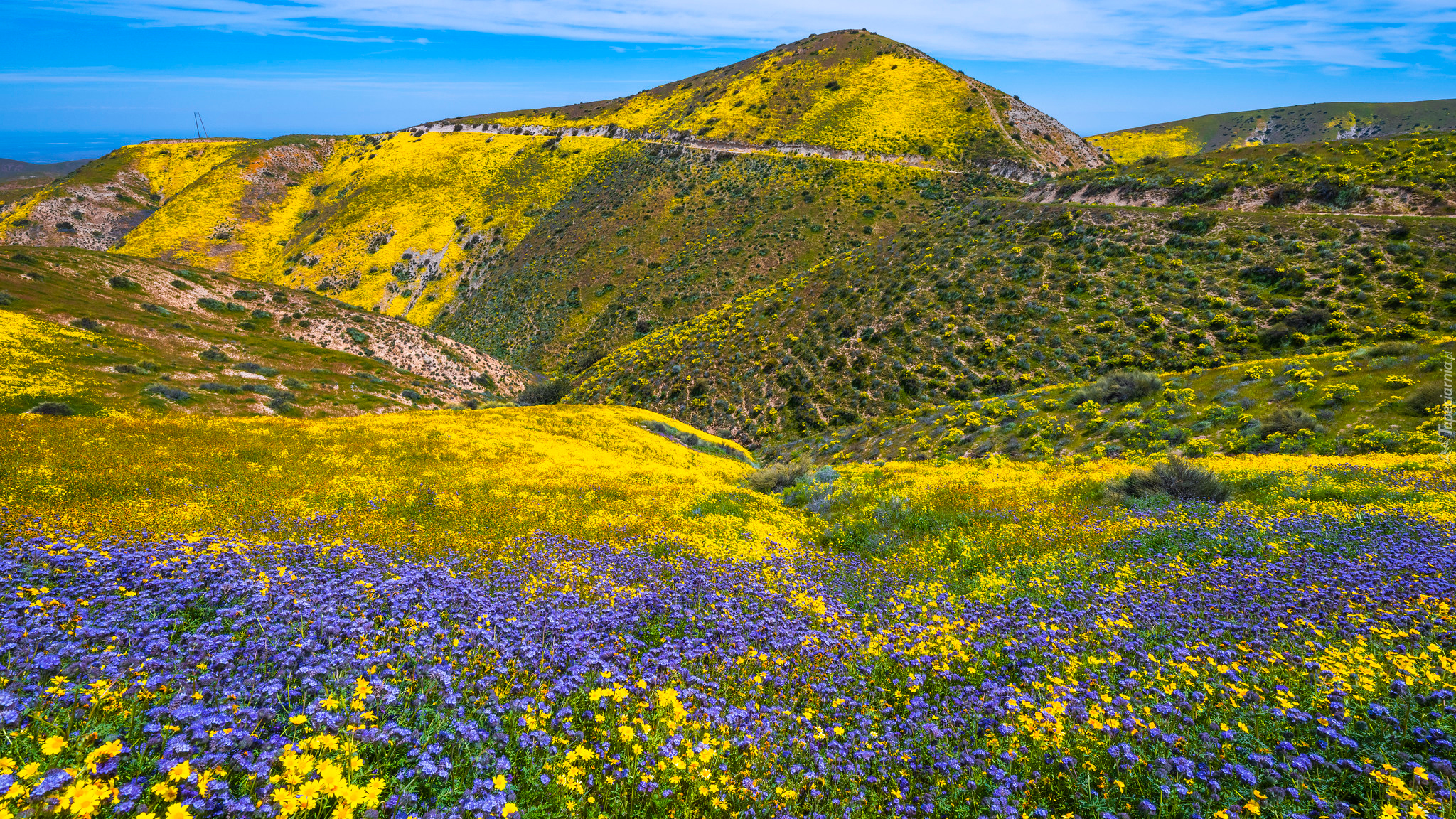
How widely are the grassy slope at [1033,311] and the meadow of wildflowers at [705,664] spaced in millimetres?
25593

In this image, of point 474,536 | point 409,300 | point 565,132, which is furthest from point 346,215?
point 474,536

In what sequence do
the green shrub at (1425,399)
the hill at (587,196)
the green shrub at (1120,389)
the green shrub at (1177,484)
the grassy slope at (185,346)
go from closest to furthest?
the green shrub at (1177,484), the green shrub at (1425,399), the green shrub at (1120,389), the grassy slope at (185,346), the hill at (587,196)

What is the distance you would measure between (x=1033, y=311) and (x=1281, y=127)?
190 meters

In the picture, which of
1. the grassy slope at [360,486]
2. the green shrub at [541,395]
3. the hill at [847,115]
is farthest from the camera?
the hill at [847,115]

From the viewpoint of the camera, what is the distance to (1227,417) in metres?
20.6

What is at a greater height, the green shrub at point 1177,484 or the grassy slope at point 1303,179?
the grassy slope at point 1303,179

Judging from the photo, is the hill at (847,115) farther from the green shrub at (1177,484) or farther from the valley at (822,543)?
the green shrub at (1177,484)

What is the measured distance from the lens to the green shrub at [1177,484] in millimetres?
12875

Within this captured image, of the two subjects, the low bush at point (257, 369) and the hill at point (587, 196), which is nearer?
the low bush at point (257, 369)

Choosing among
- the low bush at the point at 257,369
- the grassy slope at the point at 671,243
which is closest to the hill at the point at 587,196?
the grassy slope at the point at 671,243

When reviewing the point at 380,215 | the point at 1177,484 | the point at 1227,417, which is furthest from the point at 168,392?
the point at 380,215

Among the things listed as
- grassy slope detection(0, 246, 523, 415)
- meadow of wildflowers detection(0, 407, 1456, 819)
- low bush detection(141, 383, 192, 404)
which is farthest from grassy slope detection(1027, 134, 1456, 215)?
low bush detection(141, 383, 192, 404)

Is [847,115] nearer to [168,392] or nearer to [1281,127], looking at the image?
[168,392]

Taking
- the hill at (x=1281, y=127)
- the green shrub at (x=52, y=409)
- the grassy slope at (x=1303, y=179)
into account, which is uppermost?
the hill at (x=1281, y=127)
